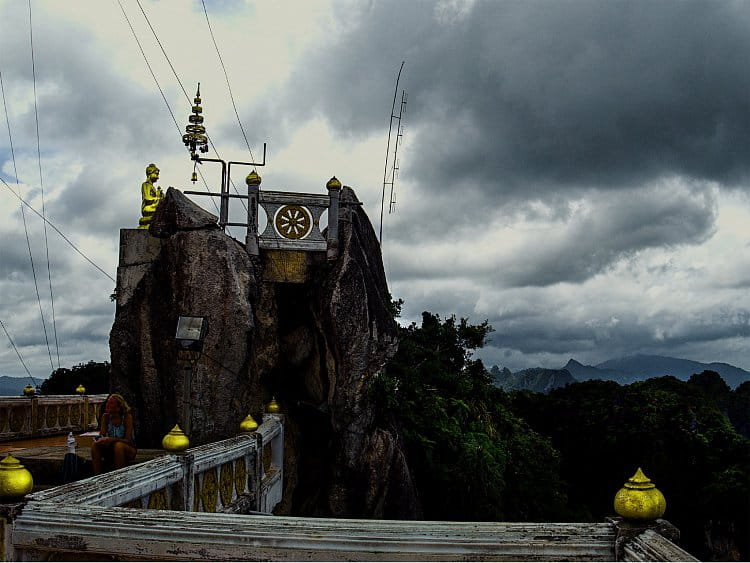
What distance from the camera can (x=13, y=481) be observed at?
13.6 feet

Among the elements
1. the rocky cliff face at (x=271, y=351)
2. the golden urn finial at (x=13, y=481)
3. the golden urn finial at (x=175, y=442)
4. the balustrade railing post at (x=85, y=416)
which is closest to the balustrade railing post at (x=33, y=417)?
the balustrade railing post at (x=85, y=416)

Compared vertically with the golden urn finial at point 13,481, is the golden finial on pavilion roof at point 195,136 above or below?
above

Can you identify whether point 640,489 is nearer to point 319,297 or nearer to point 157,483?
point 157,483

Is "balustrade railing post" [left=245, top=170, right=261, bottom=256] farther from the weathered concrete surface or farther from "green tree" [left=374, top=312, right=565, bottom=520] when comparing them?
the weathered concrete surface

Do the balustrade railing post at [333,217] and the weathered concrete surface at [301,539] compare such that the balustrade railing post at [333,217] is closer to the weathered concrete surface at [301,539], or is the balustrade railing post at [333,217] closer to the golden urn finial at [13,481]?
the golden urn finial at [13,481]

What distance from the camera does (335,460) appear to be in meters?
14.2

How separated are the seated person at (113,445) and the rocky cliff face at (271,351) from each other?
7.97 ft

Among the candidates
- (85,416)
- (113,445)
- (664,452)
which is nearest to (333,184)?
(113,445)

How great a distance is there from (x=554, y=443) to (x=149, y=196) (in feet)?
93.9

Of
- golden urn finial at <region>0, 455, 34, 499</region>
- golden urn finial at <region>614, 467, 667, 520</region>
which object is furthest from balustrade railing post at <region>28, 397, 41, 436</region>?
golden urn finial at <region>614, 467, 667, 520</region>

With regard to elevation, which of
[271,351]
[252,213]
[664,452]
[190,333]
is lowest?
[664,452]

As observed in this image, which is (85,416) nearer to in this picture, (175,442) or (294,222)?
(294,222)

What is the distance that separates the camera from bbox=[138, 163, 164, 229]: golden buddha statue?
14.7 m

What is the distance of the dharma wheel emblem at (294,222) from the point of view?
46.7ft
